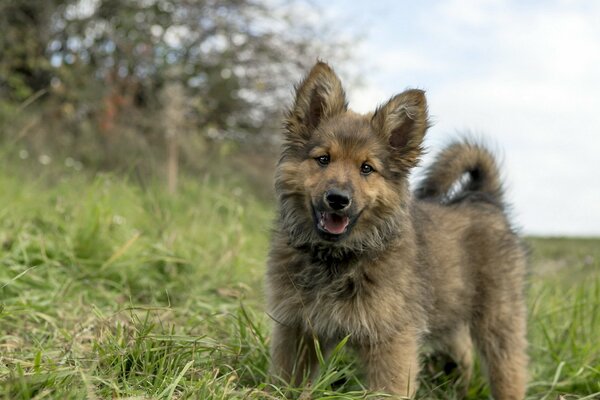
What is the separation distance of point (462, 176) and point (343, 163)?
191cm

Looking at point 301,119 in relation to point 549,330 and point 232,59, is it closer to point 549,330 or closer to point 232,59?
point 549,330

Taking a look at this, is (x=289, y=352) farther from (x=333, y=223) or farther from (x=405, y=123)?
(x=405, y=123)

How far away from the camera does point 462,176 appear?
18.6 feet

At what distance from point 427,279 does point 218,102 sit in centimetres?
1140

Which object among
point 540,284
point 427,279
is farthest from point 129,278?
point 540,284

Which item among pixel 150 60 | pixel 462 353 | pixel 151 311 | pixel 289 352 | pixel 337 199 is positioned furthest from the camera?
pixel 150 60

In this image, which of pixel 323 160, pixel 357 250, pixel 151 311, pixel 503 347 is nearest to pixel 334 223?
pixel 357 250

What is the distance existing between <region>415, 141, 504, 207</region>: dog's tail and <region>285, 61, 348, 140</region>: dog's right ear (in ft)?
4.60

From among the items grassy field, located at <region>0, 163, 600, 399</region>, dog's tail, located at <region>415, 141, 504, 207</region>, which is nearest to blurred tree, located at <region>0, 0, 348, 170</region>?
grassy field, located at <region>0, 163, 600, 399</region>

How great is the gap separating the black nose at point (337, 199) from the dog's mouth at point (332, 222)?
9 centimetres

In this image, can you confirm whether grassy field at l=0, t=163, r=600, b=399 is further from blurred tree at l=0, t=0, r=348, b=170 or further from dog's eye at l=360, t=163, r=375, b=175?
blurred tree at l=0, t=0, r=348, b=170

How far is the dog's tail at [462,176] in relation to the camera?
547 centimetres

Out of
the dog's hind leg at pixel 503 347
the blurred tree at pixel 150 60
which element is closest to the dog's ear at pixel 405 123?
the dog's hind leg at pixel 503 347

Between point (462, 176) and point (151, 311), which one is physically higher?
point (462, 176)
